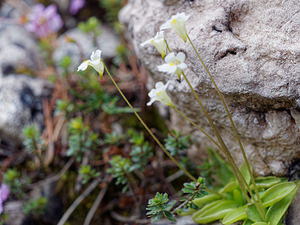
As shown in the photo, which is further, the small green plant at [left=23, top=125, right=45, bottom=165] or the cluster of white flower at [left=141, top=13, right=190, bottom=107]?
the small green plant at [left=23, top=125, right=45, bottom=165]

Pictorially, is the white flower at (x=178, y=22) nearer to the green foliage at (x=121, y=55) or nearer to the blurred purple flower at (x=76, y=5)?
the green foliage at (x=121, y=55)

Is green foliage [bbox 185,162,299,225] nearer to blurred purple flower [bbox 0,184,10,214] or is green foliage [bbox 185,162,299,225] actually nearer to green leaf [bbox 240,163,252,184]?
green leaf [bbox 240,163,252,184]

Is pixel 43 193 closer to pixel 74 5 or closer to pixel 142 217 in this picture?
pixel 142 217

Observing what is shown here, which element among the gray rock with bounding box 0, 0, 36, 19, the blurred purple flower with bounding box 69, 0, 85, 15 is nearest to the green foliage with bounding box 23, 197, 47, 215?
the blurred purple flower with bounding box 69, 0, 85, 15

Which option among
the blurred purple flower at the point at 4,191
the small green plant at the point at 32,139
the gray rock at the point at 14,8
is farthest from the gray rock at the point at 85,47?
the blurred purple flower at the point at 4,191

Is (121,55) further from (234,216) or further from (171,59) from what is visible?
(234,216)
